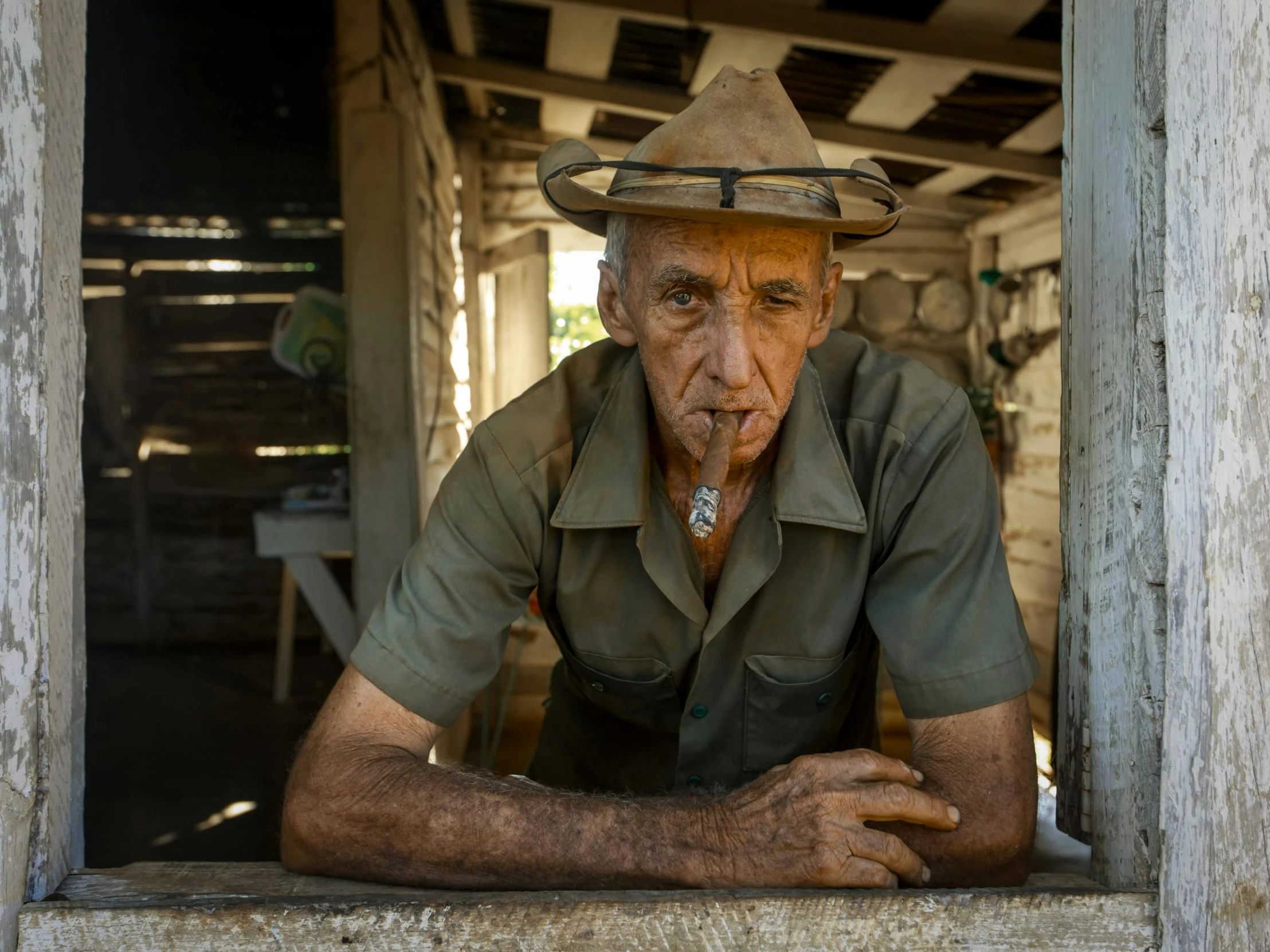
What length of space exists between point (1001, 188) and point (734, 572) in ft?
18.0

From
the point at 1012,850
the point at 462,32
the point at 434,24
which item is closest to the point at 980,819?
the point at 1012,850

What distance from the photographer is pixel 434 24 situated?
5125mm

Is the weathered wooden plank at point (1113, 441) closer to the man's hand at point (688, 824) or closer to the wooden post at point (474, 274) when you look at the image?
the man's hand at point (688, 824)

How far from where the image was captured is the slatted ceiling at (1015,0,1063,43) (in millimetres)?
3652

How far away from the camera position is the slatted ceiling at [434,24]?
4.91m

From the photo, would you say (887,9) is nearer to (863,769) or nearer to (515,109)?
(515,109)

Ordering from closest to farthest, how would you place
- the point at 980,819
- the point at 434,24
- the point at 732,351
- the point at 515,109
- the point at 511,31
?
1. the point at 980,819
2. the point at 732,351
3. the point at 511,31
4. the point at 434,24
5. the point at 515,109

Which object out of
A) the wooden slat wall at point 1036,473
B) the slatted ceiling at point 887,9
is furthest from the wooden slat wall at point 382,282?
the wooden slat wall at point 1036,473

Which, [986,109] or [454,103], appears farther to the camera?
[454,103]

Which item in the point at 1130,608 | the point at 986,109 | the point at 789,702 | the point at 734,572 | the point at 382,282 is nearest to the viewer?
the point at 1130,608

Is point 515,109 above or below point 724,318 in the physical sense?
above

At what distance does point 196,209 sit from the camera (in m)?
6.68

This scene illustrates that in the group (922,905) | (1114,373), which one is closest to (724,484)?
(1114,373)

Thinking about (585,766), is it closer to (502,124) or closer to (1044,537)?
(1044,537)
